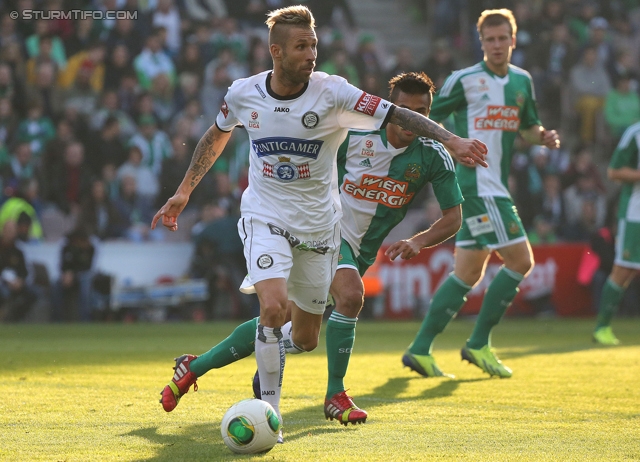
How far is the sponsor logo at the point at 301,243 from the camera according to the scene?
5.21m

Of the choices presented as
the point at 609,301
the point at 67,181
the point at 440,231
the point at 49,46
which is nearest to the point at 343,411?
the point at 440,231

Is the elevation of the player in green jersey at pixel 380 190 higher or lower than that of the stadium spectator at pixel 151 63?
Answer: lower

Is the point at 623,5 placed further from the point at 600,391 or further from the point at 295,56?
the point at 295,56

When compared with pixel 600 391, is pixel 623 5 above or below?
above

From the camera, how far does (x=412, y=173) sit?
6.32 metres

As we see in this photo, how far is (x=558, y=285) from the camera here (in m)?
15.1

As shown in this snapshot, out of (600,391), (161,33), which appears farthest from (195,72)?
(600,391)

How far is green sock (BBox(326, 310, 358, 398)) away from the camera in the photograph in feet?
18.9

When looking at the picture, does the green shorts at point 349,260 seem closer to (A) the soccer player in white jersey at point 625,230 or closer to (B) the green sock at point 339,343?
(B) the green sock at point 339,343

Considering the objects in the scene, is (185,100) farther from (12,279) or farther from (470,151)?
(470,151)

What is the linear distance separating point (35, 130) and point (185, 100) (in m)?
2.62

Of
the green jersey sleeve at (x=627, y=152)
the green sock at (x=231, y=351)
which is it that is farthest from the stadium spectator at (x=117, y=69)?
the green sock at (x=231, y=351)

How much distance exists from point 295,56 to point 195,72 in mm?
12090

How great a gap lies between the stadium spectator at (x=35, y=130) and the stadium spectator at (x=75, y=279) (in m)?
1.94
